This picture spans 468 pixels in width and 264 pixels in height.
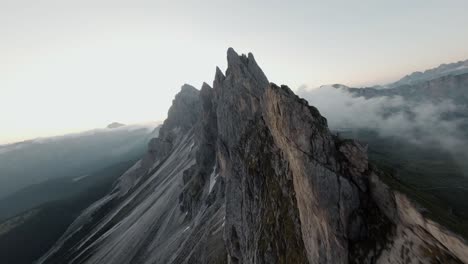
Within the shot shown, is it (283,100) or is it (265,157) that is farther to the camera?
(265,157)

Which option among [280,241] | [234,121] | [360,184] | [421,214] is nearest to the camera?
[421,214]

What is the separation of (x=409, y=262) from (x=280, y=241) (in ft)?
100

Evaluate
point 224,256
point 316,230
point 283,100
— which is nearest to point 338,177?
point 316,230

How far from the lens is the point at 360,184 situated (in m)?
35.6

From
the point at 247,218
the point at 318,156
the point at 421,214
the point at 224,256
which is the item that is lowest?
the point at 224,256

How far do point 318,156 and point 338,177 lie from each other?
451 centimetres

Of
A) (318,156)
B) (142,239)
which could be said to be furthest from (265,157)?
(142,239)

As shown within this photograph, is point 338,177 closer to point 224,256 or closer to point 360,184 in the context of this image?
point 360,184

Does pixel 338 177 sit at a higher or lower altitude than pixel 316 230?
higher

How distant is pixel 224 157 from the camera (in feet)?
404

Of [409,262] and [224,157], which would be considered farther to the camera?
[224,157]

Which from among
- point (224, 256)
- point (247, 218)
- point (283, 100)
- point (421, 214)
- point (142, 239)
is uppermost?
point (283, 100)

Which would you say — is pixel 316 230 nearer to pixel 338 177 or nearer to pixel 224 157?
pixel 338 177

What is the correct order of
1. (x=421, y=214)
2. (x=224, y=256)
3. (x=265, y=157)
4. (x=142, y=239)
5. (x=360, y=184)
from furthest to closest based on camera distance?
(x=142, y=239)
(x=224, y=256)
(x=265, y=157)
(x=360, y=184)
(x=421, y=214)
